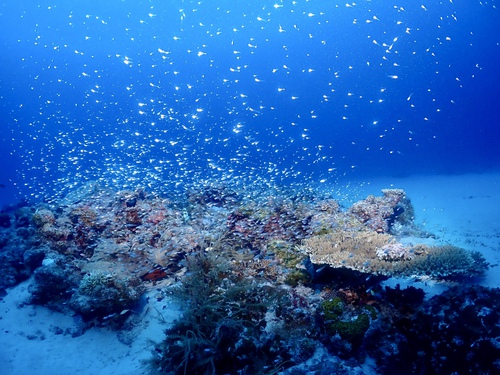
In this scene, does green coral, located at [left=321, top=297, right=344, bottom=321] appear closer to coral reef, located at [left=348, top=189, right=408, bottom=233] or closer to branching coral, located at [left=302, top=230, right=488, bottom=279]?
branching coral, located at [left=302, top=230, right=488, bottom=279]

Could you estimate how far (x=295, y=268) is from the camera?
734cm

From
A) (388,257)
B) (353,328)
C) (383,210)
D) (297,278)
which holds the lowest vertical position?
(353,328)

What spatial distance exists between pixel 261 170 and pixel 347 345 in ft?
37.2

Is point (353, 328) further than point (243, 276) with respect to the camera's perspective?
No

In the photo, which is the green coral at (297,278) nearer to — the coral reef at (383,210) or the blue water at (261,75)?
the coral reef at (383,210)

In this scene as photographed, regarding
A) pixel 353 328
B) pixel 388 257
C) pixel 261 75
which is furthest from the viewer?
pixel 261 75

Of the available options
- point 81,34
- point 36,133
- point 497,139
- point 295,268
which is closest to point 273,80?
point 81,34

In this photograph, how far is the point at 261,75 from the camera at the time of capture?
11250 cm

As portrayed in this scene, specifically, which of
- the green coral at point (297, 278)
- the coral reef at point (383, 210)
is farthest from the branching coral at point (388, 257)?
the coral reef at point (383, 210)

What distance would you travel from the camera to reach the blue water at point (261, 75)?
240 feet

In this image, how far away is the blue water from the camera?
73125 millimetres

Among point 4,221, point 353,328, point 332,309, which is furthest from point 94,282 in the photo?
point 4,221

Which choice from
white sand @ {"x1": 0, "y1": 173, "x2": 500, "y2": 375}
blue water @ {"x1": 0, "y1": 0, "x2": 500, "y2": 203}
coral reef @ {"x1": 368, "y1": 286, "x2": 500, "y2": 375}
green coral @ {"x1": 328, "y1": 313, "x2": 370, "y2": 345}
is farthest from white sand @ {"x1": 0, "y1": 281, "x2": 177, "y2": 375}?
blue water @ {"x1": 0, "y1": 0, "x2": 500, "y2": 203}

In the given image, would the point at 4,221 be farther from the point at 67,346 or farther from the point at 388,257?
the point at 388,257
